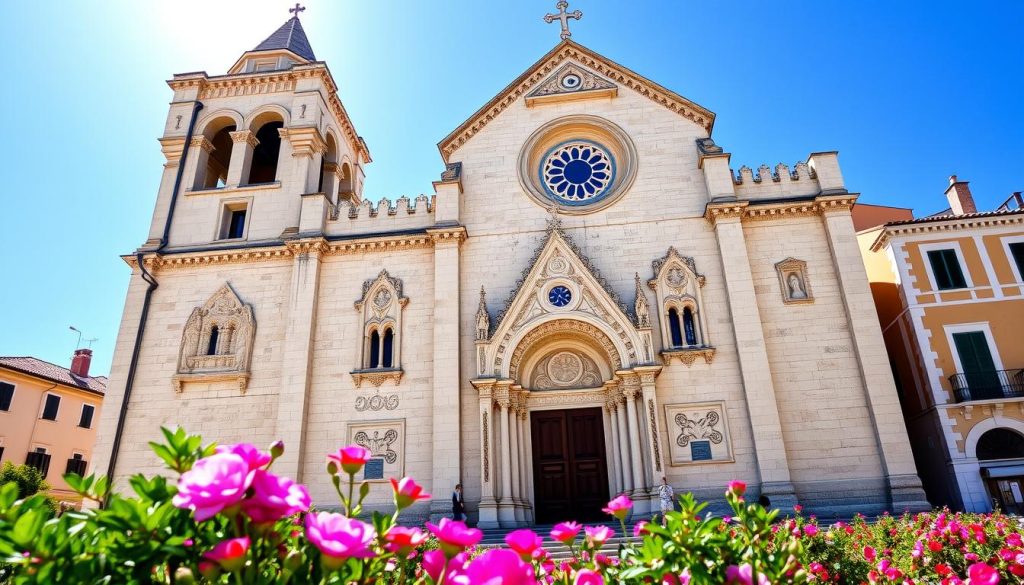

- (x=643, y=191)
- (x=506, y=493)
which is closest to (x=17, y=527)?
(x=506, y=493)

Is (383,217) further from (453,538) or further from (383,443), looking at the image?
(453,538)

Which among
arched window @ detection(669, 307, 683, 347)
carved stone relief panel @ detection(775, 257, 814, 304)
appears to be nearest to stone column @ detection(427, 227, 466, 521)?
arched window @ detection(669, 307, 683, 347)

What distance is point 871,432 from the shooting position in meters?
16.5

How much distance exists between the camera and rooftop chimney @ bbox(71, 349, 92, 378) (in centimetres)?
3625

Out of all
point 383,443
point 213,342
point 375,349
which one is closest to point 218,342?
point 213,342

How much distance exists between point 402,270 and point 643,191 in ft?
28.9

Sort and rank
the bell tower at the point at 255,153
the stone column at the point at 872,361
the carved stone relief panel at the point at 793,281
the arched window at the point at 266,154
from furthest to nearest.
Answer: the arched window at the point at 266,154 → the bell tower at the point at 255,153 → the carved stone relief panel at the point at 793,281 → the stone column at the point at 872,361

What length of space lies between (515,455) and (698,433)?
5.42m

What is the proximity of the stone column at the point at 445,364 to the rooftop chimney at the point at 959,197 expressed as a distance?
2201cm

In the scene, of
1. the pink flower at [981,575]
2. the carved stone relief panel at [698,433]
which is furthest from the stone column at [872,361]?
the pink flower at [981,575]

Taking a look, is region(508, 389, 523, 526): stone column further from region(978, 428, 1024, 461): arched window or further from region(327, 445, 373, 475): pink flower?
region(327, 445, 373, 475): pink flower

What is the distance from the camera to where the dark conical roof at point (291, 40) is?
26.9 m

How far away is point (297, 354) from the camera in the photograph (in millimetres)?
18672

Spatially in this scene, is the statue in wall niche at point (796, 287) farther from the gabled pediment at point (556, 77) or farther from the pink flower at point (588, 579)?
the pink flower at point (588, 579)
